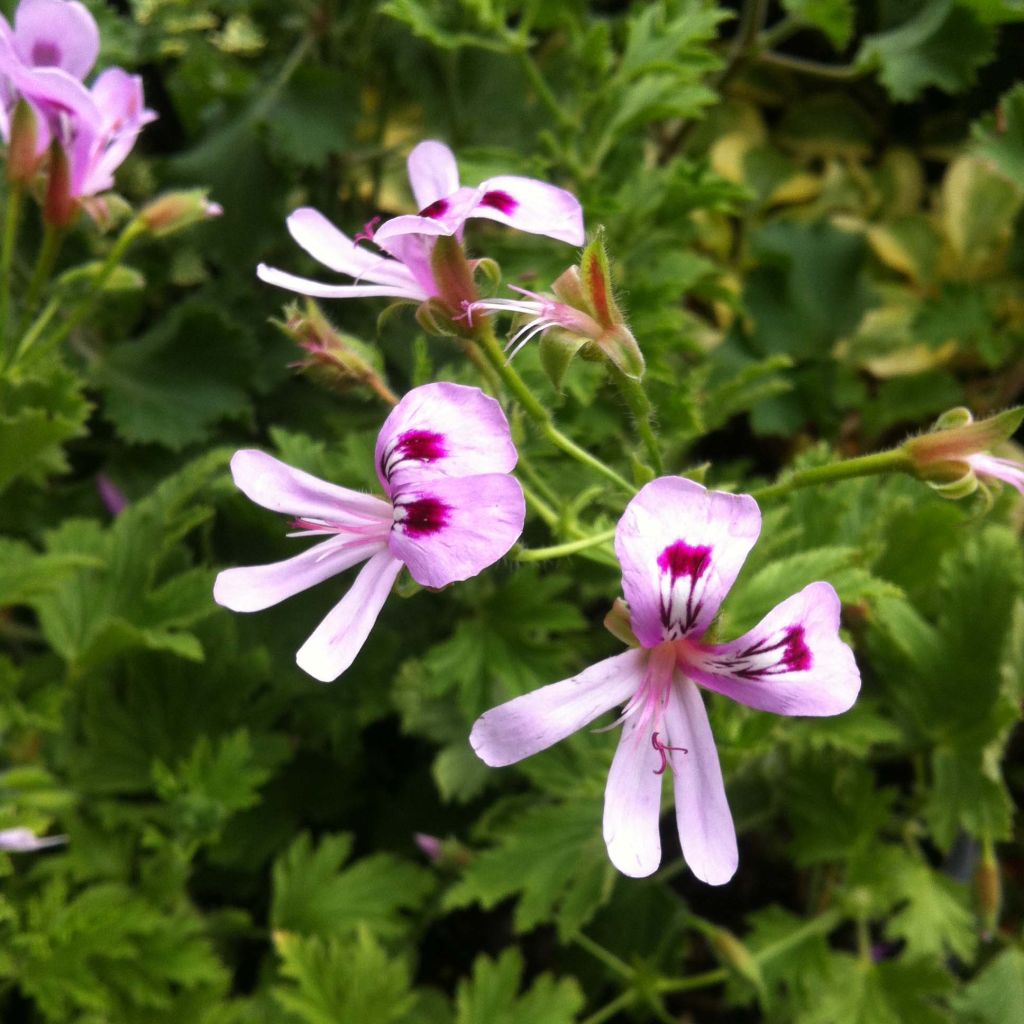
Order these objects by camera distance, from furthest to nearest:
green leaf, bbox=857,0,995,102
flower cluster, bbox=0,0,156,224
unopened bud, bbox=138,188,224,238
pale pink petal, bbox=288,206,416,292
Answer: green leaf, bbox=857,0,995,102
unopened bud, bbox=138,188,224,238
flower cluster, bbox=0,0,156,224
pale pink petal, bbox=288,206,416,292

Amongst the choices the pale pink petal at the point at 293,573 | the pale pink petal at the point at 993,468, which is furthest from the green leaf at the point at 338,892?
the pale pink petal at the point at 993,468

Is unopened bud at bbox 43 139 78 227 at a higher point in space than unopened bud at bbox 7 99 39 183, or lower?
lower

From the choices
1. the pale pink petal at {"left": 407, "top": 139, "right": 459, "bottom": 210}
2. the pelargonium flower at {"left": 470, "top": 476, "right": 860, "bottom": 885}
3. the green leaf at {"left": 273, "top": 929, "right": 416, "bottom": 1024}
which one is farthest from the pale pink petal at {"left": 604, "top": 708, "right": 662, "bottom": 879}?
the green leaf at {"left": 273, "top": 929, "right": 416, "bottom": 1024}

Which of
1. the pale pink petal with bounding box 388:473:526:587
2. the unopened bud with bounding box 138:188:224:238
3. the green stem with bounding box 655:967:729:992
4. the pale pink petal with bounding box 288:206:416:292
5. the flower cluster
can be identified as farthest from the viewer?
the green stem with bounding box 655:967:729:992

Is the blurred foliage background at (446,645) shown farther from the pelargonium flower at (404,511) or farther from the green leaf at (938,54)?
the pelargonium flower at (404,511)

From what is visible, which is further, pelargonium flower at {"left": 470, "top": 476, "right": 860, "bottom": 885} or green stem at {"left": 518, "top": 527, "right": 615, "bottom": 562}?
green stem at {"left": 518, "top": 527, "right": 615, "bottom": 562}

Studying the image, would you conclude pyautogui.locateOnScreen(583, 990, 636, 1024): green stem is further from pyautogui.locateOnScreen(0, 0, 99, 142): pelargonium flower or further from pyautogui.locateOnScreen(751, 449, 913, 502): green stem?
pyautogui.locateOnScreen(0, 0, 99, 142): pelargonium flower

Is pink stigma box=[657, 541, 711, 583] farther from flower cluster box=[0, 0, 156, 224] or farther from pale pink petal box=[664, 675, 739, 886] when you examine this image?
flower cluster box=[0, 0, 156, 224]

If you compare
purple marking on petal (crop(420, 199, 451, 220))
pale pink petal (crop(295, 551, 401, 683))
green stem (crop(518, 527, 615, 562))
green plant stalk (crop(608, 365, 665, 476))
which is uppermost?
purple marking on petal (crop(420, 199, 451, 220))
